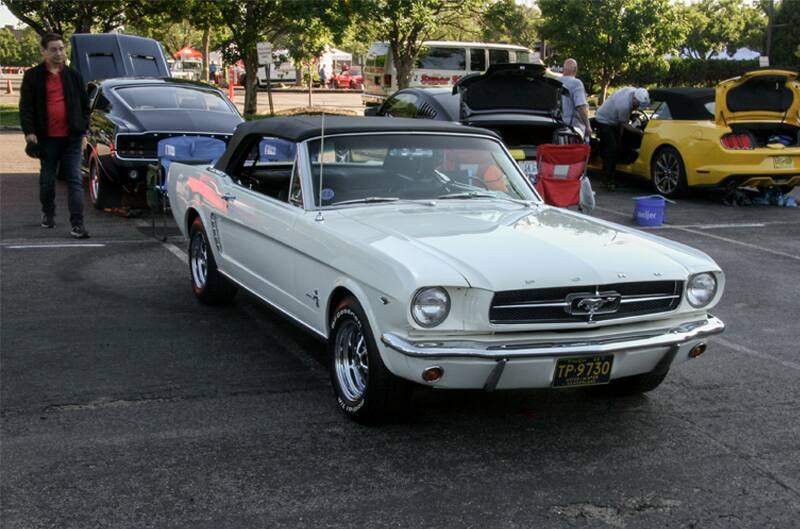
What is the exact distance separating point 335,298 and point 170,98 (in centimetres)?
808

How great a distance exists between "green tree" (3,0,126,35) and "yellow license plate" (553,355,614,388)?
25925mm

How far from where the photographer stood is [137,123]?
11.3 meters

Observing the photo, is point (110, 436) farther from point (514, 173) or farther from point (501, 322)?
point (514, 173)

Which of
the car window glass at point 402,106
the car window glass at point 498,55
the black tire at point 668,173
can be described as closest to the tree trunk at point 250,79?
the car window glass at point 498,55

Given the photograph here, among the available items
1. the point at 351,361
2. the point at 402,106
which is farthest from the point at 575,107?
the point at 351,361

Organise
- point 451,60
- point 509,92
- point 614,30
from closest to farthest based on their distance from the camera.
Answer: point 509,92 → point 451,60 → point 614,30

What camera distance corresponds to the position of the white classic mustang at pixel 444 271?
4320 mm

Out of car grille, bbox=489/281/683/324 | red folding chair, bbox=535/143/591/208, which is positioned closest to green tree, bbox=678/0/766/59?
red folding chair, bbox=535/143/591/208

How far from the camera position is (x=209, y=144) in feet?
31.9

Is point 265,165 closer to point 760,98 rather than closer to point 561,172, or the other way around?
point 561,172

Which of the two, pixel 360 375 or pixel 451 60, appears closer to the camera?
pixel 360 375

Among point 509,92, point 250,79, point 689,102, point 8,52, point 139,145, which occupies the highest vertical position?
point 8,52

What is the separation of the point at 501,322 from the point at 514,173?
6.85ft

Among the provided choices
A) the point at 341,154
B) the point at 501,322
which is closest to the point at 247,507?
the point at 501,322
